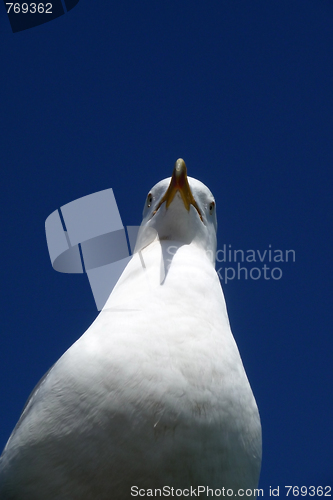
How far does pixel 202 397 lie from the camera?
7.53 feet

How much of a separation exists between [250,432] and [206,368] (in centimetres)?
41

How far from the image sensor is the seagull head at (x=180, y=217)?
11.8 ft

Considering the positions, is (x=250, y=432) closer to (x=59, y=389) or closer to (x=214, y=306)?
(x=214, y=306)

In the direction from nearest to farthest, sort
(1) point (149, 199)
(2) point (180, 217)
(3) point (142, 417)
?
(3) point (142, 417) < (2) point (180, 217) < (1) point (149, 199)

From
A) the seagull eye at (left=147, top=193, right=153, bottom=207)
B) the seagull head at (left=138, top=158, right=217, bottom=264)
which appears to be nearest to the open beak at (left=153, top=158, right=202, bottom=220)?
the seagull head at (left=138, top=158, right=217, bottom=264)

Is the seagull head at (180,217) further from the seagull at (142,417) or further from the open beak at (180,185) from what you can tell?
the seagull at (142,417)

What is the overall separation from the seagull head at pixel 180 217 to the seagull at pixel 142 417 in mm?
910

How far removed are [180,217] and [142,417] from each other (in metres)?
1.79

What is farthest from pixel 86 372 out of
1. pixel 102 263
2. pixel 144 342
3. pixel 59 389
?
pixel 102 263

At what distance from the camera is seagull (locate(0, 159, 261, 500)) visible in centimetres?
211

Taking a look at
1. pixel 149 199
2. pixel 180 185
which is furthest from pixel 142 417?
pixel 149 199

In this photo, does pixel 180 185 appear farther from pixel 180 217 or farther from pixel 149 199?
pixel 149 199

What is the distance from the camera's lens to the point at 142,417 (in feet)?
7.07

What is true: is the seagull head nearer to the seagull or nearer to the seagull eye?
the seagull eye
